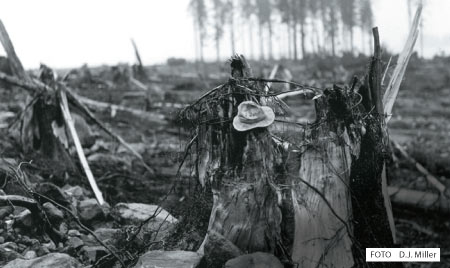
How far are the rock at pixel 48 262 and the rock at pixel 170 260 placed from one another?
2.71 ft

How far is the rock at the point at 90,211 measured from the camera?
5395 millimetres

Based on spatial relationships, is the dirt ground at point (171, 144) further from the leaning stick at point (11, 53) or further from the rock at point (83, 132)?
the leaning stick at point (11, 53)

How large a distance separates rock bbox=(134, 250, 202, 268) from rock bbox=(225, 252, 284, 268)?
307 mm

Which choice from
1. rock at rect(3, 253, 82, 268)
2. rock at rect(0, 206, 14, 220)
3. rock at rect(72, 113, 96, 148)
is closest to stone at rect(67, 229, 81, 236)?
rock at rect(0, 206, 14, 220)

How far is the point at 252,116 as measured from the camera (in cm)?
362

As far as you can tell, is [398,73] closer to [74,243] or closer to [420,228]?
[420,228]

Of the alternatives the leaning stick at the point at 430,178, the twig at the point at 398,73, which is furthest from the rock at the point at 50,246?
the leaning stick at the point at 430,178

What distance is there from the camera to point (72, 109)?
890 centimetres

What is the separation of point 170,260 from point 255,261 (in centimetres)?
68

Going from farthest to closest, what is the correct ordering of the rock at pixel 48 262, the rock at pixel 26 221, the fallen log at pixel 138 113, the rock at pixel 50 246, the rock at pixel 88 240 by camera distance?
1. the fallen log at pixel 138 113
2. the rock at pixel 26 221
3. the rock at pixel 88 240
4. the rock at pixel 50 246
5. the rock at pixel 48 262

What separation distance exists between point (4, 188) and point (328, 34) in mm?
46757

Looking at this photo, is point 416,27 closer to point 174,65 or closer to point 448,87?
point 448,87

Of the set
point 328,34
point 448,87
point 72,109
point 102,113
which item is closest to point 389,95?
point 72,109

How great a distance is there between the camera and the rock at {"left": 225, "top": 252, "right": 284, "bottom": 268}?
3.25m
